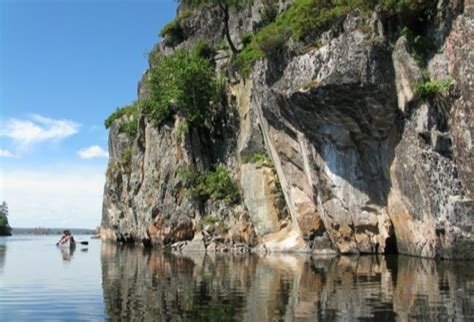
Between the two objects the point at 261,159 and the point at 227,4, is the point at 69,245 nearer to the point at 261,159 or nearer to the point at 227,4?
the point at 261,159

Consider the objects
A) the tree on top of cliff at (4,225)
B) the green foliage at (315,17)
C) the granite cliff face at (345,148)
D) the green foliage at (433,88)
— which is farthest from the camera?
the tree on top of cliff at (4,225)

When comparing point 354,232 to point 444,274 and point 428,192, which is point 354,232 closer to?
point 428,192

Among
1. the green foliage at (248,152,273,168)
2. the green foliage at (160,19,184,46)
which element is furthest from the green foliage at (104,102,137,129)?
the green foliage at (248,152,273,168)

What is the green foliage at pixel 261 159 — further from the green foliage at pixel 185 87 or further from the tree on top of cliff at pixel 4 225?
the tree on top of cliff at pixel 4 225

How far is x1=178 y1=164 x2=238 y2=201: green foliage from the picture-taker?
5056 centimetres

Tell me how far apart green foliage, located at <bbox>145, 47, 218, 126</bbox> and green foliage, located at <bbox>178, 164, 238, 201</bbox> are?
5.32 meters

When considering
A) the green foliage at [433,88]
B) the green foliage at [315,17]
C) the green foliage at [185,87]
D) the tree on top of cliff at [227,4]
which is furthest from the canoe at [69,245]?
the green foliage at [433,88]

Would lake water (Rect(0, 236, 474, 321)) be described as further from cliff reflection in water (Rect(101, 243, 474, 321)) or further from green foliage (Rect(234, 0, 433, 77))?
green foliage (Rect(234, 0, 433, 77))

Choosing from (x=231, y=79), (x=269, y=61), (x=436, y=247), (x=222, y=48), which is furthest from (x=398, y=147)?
(x=222, y=48)

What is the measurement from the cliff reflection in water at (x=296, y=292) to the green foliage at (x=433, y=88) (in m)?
8.66

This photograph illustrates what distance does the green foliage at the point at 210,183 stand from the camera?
166 feet

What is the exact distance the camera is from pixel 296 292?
18.6 meters

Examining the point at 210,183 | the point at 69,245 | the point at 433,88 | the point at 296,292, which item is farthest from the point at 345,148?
the point at 69,245

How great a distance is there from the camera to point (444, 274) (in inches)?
882
